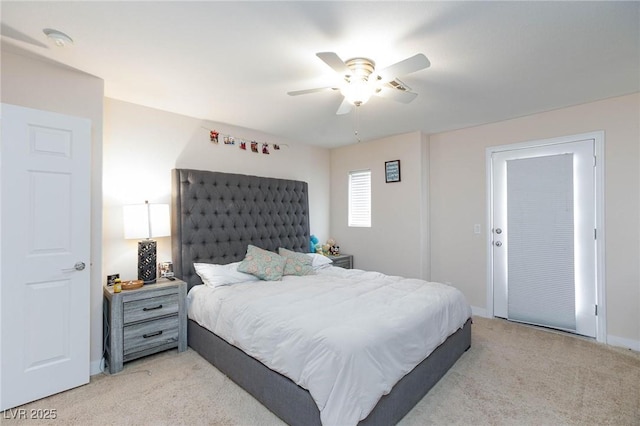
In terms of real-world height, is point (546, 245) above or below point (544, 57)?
below

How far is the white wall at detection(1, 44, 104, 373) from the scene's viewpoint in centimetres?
221

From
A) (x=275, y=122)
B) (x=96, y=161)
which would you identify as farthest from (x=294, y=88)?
(x=96, y=161)

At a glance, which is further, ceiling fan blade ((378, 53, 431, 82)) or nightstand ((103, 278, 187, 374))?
nightstand ((103, 278, 187, 374))

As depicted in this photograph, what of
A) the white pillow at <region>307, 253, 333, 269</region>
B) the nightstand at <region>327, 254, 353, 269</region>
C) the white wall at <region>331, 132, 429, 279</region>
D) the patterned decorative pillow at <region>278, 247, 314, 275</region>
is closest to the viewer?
the patterned decorative pillow at <region>278, 247, 314, 275</region>

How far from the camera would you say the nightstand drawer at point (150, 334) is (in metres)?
2.57

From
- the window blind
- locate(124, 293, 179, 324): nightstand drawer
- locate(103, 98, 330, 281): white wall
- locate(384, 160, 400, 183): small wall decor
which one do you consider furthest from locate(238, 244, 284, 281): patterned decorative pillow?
the window blind

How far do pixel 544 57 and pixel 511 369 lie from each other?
8.09 ft

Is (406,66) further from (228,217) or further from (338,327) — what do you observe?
(228,217)

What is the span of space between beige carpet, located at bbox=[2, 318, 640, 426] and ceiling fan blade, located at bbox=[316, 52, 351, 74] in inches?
88.5


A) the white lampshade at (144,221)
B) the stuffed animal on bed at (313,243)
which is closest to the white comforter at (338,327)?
the white lampshade at (144,221)

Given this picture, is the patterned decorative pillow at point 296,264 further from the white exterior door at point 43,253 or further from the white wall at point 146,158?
the white exterior door at point 43,253

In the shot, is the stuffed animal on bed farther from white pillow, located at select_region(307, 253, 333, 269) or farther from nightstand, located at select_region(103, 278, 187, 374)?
nightstand, located at select_region(103, 278, 187, 374)

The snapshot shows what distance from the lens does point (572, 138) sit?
3.21 metres

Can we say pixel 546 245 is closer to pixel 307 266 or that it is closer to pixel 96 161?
pixel 307 266
